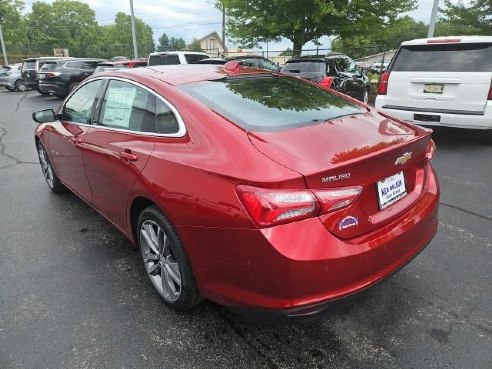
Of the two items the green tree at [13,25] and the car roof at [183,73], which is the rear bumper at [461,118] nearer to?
the car roof at [183,73]

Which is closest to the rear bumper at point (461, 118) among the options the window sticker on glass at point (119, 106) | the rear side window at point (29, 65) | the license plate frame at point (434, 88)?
the license plate frame at point (434, 88)

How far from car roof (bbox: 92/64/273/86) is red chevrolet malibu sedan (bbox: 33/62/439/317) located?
0.7 inches

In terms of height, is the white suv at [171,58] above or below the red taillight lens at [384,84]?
above

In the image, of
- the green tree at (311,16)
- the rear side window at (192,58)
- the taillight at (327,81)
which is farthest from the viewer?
Result: the rear side window at (192,58)

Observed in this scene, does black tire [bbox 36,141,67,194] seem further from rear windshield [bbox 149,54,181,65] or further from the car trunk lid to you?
rear windshield [bbox 149,54,181,65]

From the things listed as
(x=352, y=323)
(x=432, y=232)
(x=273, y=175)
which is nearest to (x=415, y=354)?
(x=352, y=323)

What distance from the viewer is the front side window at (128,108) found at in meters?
2.86

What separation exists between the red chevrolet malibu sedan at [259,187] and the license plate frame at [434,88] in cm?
401

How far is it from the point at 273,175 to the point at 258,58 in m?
13.2

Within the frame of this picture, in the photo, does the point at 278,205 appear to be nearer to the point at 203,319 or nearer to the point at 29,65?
the point at 203,319

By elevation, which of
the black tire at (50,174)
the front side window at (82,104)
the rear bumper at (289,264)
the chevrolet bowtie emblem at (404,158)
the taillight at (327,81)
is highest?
the front side window at (82,104)

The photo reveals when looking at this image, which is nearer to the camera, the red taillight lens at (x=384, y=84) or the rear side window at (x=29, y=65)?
the red taillight lens at (x=384, y=84)

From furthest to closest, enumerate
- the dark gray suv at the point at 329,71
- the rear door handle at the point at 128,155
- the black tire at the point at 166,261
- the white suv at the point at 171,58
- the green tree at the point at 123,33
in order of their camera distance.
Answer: the green tree at the point at 123,33 → the white suv at the point at 171,58 → the dark gray suv at the point at 329,71 → the rear door handle at the point at 128,155 → the black tire at the point at 166,261

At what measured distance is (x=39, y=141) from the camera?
5.10 metres
